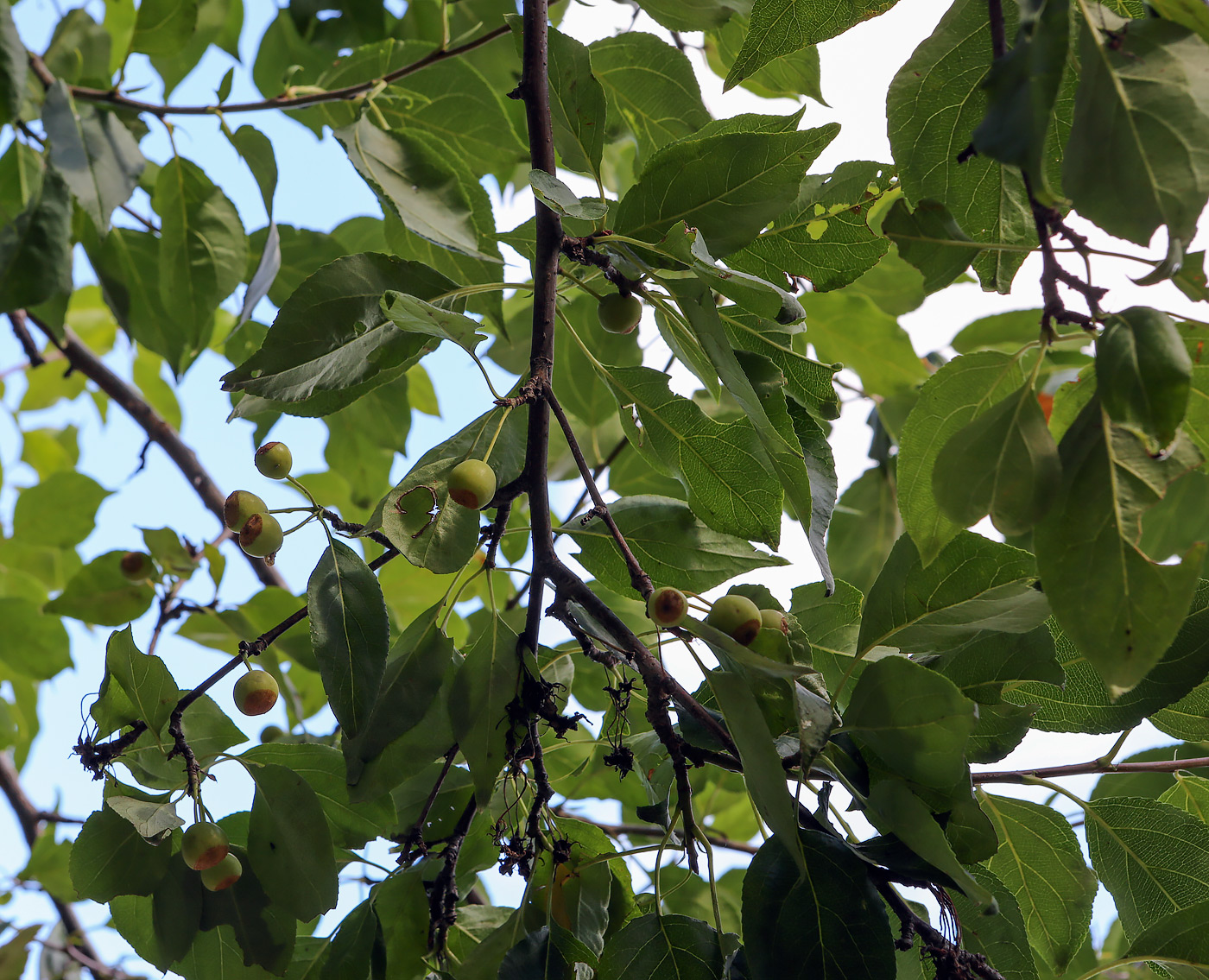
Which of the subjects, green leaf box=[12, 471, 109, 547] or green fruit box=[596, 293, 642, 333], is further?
green leaf box=[12, 471, 109, 547]

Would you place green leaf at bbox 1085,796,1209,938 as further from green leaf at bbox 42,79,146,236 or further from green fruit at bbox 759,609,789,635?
green leaf at bbox 42,79,146,236

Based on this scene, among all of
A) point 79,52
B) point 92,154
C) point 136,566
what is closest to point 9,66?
point 92,154

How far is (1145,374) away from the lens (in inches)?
15.3

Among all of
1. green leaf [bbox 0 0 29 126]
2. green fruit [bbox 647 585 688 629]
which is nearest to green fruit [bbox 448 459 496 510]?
green fruit [bbox 647 585 688 629]

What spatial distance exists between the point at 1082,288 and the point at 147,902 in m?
0.85

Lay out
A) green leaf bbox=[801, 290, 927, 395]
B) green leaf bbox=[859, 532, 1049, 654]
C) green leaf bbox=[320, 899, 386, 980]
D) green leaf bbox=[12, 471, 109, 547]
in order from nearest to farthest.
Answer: green leaf bbox=[859, 532, 1049, 654], green leaf bbox=[320, 899, 386, 980], green leaf bbox=[801, 290, 927, 395], green leaf bbox=[12, 471, 109, 547]

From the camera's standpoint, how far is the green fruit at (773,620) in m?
0.59

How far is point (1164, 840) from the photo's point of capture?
69 cm

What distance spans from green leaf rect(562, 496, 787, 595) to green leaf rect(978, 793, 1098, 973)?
10.4 inches

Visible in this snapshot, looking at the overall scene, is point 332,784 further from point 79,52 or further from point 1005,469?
point 79,52

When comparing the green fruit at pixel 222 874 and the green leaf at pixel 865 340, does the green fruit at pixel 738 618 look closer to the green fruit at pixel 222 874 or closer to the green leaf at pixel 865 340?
the green fruit at pixel 222 874

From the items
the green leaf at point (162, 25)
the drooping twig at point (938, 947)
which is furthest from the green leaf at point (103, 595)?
the drooping twig at point (938, 947)

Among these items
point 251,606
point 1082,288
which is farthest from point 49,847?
point 1082,288

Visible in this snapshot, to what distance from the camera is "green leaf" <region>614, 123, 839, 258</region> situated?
0.54 metres
